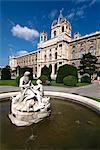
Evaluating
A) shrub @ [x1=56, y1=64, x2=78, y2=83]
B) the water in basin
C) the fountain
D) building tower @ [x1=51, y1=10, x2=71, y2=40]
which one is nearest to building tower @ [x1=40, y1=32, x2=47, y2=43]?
building tower @ [x1=51, y1=10, x2=71, y2=40]

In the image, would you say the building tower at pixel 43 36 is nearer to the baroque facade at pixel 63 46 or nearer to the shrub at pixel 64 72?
the baroque facade at pixel 63 46

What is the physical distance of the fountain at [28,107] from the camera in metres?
5.97

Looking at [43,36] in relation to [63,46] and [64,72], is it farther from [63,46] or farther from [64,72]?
[64,72]

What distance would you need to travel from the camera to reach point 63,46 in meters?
46.9

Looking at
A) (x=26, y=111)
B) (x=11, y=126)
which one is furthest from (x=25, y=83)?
(x=11, y=126)

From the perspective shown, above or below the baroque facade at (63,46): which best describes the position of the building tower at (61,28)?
above

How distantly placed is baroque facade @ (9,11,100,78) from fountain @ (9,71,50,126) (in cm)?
3689

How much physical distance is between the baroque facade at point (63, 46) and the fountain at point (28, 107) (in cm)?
3689

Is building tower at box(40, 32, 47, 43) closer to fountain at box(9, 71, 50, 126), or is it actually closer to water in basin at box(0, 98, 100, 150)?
fountain at box(9, 71, 50, 126)

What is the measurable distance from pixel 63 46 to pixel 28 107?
4217 centimetres

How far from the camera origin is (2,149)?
410cm

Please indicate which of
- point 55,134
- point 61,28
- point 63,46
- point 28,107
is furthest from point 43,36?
point 55,134

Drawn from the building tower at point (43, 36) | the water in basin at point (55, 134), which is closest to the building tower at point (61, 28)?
the building tower at point (43, 36)

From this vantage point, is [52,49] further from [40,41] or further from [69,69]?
[69,69]
